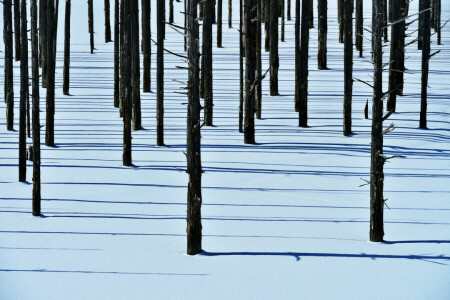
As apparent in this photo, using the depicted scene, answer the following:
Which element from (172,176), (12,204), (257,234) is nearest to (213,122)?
(172,176)

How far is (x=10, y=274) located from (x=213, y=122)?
418 inches

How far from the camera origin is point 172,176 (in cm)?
1269

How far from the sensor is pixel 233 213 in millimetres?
10273

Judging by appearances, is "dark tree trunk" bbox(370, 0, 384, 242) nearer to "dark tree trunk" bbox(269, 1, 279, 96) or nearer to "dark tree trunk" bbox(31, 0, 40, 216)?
"dark tree trunk" bbox(31, 0, 40, 216)

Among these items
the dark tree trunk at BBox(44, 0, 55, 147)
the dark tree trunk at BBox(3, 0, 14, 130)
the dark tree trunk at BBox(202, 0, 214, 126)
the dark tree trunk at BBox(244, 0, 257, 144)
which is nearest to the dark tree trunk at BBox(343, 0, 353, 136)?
the dark tree trunk at BBox(244, 0, 257, 144)

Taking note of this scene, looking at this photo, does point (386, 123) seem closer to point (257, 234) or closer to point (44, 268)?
point (257, 234)

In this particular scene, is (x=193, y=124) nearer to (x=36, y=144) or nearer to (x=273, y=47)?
(x=36, y=144)

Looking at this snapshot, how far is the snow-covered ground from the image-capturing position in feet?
24.6

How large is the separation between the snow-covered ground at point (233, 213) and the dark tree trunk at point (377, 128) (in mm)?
412

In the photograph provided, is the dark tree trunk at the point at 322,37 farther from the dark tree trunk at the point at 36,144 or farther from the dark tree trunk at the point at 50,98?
the dark tree trunk at the point at 36,144

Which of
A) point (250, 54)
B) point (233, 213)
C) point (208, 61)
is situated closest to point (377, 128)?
point (233, 213)

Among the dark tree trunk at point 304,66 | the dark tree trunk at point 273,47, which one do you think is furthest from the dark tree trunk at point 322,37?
the dark tree trunk at point 304,66

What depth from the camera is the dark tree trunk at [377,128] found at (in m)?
8.17

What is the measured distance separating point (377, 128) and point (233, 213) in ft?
8.68
